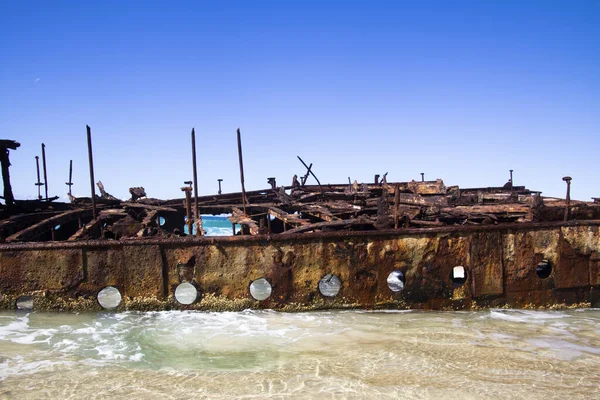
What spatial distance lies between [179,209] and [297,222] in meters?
4.65

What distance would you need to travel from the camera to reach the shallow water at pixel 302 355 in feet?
14.1

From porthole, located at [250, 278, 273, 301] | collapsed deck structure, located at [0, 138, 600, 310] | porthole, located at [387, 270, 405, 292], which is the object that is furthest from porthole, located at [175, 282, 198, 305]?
porthole, located at [387, 270, 405, 292]

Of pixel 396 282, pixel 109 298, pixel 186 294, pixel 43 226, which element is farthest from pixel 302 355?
pixel 396 282

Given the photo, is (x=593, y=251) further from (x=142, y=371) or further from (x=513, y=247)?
(x=142, y=371)

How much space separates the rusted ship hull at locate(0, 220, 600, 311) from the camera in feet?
21.2

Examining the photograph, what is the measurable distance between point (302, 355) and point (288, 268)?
1584 millimetres

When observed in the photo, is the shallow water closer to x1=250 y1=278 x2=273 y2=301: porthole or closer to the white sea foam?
the white sea foam

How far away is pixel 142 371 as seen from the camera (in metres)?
4.82

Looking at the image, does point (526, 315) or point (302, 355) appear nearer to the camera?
point (302, 355)

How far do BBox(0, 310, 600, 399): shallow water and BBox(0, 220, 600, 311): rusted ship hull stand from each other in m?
0.26

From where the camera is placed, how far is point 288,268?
21.3 ft

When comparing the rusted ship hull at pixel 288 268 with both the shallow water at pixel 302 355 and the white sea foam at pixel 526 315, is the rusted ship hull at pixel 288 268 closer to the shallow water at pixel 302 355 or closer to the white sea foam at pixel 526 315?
the white sea foam at pixel 526 315

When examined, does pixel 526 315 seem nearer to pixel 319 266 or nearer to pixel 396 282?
pixel 319 266

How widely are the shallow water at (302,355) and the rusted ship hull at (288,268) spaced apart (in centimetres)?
26
